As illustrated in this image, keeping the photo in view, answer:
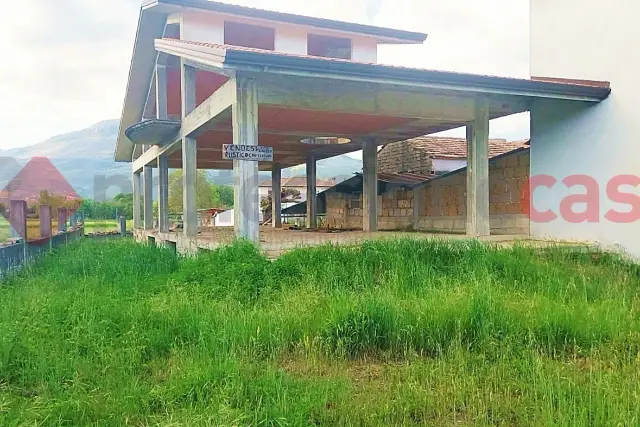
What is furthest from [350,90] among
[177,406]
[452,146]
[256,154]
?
[452,146]

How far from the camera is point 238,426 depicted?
2824 millimetres

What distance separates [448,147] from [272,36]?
744 centimetres

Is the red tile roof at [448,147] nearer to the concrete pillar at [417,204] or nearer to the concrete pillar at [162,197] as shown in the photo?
the concrete pillar at [417,204]

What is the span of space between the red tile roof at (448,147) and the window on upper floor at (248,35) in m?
6.20

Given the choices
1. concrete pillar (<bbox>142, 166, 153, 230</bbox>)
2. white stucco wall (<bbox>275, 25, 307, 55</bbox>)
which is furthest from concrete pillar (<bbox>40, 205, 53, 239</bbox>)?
white stucco wall (<bbox>275, 25, 307, 55</bbox>)

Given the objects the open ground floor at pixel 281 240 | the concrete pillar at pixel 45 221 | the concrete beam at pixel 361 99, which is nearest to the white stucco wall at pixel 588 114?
the open ground floor at pixel 281 240

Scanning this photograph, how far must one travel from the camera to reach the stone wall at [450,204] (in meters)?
12.2

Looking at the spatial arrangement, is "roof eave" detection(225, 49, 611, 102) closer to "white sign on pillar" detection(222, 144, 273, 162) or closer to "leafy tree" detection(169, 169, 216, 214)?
"white sign on pillar" detection(222, 144, 273, 162)

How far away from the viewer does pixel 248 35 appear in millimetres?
16391

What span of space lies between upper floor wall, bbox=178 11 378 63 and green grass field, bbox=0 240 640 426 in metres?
9.19

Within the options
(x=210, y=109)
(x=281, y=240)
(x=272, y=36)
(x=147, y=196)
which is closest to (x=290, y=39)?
(x=272, y=36)

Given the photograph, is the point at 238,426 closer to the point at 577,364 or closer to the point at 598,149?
the point at 577,364

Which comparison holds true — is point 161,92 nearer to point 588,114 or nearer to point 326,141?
point 326,141

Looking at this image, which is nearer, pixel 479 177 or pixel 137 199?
pixel 479 177
